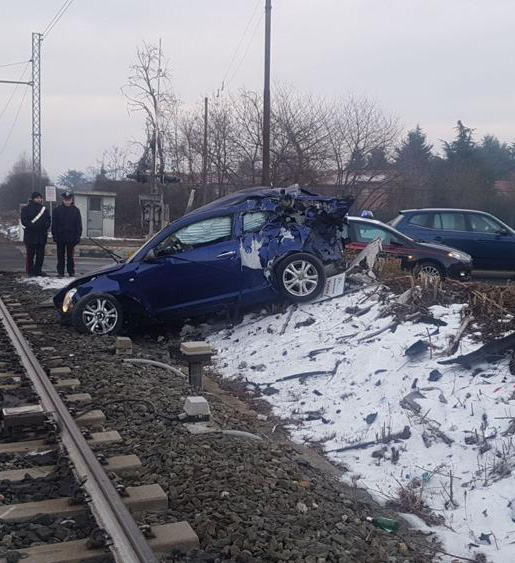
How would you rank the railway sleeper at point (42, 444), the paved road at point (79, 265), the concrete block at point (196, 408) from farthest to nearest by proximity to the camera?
the paved road at point (79, 265), the concrete block at point (196, 408), the railway sleeper at point (42, 444)

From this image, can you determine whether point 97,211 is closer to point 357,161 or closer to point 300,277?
point 357,161

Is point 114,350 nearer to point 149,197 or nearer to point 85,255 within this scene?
point 85,255

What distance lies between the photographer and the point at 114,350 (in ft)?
30.7

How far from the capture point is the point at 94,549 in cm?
384

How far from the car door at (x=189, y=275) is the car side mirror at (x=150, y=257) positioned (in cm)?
1

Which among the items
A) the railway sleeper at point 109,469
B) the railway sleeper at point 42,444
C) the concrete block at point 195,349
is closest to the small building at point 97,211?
the concrete block at point 195,349

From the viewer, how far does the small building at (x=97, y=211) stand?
4131 cm

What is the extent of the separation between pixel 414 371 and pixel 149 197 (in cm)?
3126

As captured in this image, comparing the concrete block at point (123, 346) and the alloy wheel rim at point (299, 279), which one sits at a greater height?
the alloy wheel rim at point (299, 279)

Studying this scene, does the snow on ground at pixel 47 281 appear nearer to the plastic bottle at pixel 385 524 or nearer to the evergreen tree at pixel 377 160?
the plastic bottle at pixel 385 524

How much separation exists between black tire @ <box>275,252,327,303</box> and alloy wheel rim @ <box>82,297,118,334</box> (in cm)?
229

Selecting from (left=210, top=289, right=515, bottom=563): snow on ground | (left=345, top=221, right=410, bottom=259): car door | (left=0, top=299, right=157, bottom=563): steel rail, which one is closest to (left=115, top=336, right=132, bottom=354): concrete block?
(left=210, top=289, right=515, bottom=563): snow on ground

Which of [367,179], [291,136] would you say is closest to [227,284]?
[291,136]

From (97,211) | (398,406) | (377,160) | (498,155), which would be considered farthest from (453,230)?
(498,155)
